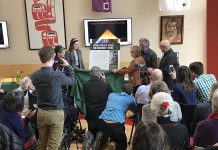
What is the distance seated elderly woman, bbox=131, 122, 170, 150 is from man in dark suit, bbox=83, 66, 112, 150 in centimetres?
229

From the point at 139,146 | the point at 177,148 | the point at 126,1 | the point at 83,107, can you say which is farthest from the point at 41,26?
the point at 139,146

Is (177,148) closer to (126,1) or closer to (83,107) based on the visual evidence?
(83,107)

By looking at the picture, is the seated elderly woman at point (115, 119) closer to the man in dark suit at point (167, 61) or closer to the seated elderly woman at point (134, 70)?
the seated elderly woman at point (134, 70)

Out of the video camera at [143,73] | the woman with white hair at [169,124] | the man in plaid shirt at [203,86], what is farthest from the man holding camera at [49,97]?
the video camera at [143,73]

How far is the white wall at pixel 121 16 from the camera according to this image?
7.00 m

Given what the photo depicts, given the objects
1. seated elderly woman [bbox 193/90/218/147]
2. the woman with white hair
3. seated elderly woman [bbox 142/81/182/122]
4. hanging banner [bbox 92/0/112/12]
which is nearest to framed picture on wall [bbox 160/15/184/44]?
hanging banner [bbox 92/0/112/12]

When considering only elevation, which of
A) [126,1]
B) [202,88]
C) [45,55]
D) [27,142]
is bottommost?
[27,142]

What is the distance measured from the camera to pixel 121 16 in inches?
277

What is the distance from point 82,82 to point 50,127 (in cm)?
162

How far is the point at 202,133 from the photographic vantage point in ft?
8.66

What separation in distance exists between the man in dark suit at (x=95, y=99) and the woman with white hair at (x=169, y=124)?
137cm

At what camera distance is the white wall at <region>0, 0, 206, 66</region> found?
7.00 meters

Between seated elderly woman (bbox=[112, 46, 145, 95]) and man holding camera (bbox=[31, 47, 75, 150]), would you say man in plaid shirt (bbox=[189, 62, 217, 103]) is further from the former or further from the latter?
man holding camera (bbox=[31, 47, 75, 150])

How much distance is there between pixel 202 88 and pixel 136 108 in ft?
2.86
